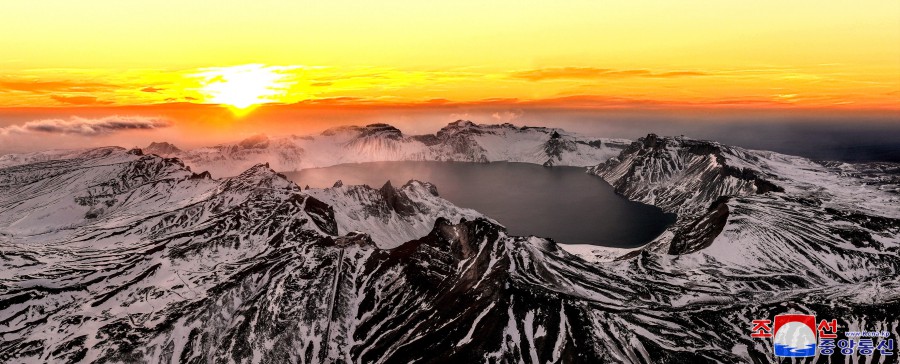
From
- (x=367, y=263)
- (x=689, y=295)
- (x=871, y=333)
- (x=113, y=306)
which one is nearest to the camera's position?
(x=871, y=333)

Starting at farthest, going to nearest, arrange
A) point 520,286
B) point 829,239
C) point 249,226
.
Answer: point 249,226, point 829,239, point 520,286

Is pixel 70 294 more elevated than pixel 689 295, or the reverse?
pixel 689 295

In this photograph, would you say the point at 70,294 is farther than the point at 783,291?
Yes

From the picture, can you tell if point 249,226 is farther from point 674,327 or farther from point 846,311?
point 846,311

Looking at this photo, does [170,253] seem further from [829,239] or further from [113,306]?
[829,239]

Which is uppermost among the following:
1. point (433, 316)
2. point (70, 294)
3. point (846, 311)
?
point (846, 311)

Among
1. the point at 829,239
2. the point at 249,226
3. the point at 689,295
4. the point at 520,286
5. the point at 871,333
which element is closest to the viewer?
the point at 871,333

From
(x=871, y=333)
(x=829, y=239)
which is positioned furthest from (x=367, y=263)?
(x=829, y=239)

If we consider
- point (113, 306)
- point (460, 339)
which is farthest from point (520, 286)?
point (113, 306)

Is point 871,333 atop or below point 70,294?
atop
